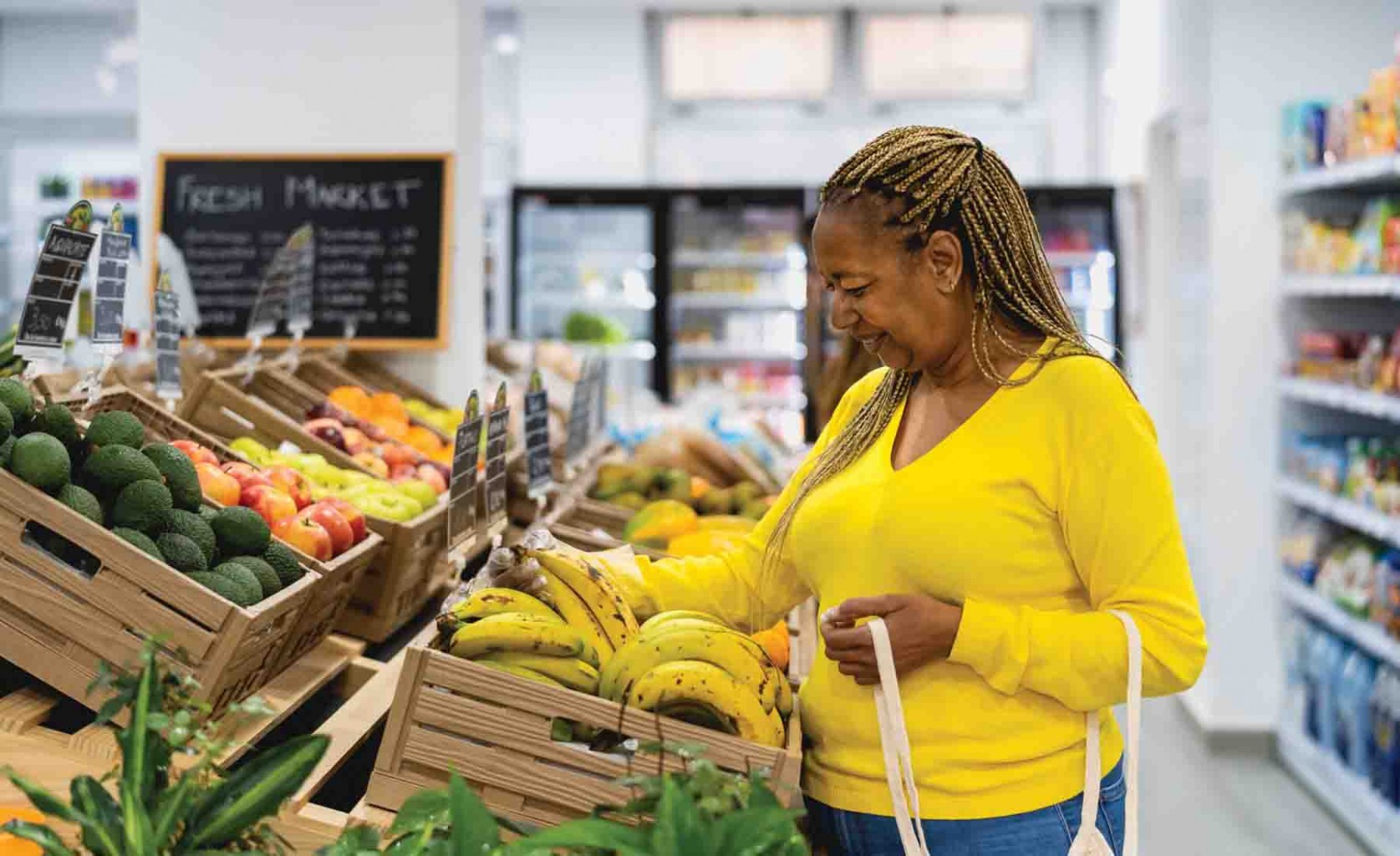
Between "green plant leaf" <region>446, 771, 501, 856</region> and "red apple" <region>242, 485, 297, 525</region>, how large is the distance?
1008 millimetres

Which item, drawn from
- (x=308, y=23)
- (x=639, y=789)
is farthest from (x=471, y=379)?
(x=639, y=789)

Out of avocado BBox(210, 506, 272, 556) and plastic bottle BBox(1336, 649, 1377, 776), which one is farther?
plastic bottle BBox(1336, 649, 1377, 776)

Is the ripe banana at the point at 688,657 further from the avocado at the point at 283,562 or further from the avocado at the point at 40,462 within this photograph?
the avocado at the point at 40,462

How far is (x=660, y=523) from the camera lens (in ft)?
9.44

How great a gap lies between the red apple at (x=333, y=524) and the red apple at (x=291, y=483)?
51mm

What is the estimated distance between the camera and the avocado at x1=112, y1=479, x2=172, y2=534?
69.2 inches

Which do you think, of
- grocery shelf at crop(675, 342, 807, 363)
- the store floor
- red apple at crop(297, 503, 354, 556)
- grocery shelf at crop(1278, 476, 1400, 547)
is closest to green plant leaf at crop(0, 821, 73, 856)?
red apple at crop(297, 503, 354, 556)

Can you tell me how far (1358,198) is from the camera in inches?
209

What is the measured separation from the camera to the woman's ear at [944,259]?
161 centimetres

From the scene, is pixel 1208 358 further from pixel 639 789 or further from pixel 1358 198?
pixel 639 789

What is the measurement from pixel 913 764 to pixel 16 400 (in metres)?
1.16

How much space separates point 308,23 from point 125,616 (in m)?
2.86

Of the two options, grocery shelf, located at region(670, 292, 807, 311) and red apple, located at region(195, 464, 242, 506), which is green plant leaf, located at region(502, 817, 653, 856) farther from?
grocery shelf, located at region(670, 292, 807, 311)

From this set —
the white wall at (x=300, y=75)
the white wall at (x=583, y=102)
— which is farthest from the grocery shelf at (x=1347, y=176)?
the white wall at (x=583, y=102)
